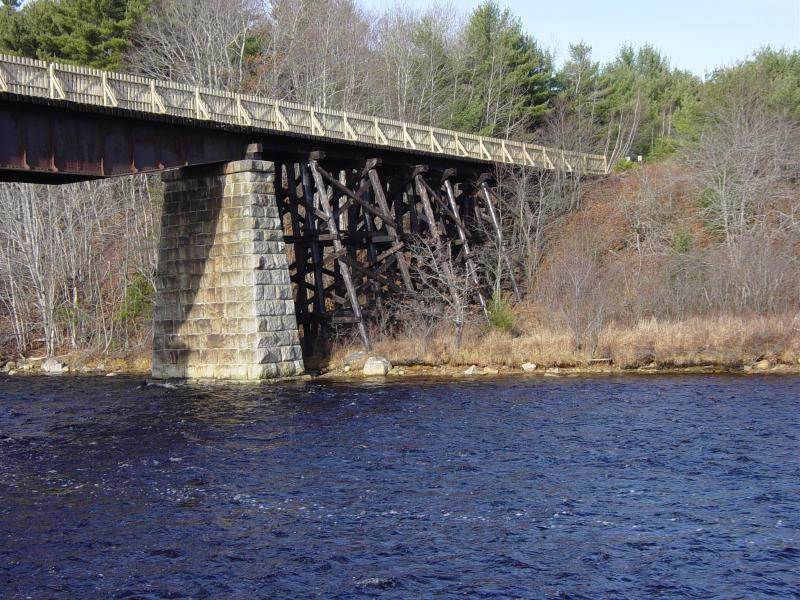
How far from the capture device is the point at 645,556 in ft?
34.0

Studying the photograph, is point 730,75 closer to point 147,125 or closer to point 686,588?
point 147,125

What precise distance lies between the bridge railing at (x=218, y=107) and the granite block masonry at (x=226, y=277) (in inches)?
61.7

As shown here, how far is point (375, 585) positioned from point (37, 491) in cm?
631

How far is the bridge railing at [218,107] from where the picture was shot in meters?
18.8

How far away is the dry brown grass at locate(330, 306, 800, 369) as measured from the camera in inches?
953

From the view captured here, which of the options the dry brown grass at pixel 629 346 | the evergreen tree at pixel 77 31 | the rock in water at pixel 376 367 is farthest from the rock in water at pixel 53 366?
the evergreen tree at pixel 77 31

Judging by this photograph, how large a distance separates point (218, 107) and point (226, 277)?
168 inches

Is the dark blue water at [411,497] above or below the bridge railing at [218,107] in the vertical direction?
below

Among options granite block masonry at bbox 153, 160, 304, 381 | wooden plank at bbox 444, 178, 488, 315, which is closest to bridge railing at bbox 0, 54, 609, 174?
wooden plank at bbox 444, 178, 488, 315

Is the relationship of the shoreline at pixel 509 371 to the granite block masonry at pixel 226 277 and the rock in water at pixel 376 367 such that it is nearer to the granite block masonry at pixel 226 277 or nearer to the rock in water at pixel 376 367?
the rock in water at pixel 376 367

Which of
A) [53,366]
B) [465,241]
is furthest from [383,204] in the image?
[53,366]

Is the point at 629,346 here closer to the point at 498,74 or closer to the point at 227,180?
the point at 227,180

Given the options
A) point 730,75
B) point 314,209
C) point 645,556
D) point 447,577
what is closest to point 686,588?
point 645,556

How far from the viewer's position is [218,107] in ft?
76.1
